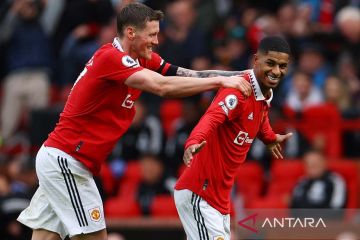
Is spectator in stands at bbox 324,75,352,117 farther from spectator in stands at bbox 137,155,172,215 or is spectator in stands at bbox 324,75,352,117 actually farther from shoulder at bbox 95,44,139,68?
shoulder at bbox 95,44,139,68

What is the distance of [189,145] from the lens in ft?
25.6

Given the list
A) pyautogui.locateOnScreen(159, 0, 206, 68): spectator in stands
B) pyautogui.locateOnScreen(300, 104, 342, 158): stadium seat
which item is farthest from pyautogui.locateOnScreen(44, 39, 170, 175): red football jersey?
pyautogui.locateOnScreen(159, 0, 206, 68): spectator in stands

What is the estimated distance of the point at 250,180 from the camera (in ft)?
44.8

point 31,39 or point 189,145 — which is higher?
point 31,39

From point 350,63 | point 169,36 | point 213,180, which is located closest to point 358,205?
point 350,63

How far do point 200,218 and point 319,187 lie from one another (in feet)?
15.2

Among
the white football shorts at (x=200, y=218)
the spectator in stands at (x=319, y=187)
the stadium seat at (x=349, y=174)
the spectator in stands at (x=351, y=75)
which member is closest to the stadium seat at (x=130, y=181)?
the spectator in stands at (x=319, y=187)

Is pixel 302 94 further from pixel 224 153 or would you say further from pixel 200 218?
pixel 200 218

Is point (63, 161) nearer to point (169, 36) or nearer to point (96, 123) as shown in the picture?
point (96, 123)

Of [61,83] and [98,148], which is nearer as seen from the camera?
[98,148]

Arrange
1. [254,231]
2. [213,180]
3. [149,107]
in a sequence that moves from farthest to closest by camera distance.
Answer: [149,107] → [254,231] → [213,180]

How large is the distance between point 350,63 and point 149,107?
2.68 meters

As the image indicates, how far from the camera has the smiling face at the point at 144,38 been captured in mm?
8398

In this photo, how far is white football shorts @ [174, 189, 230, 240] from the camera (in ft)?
27.7
